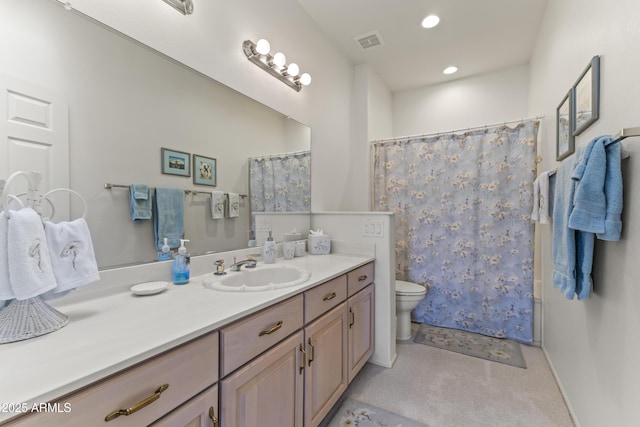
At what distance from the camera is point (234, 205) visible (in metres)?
1.60

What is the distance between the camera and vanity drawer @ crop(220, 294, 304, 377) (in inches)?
33.4

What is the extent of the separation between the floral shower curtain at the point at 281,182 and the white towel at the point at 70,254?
3.03 ft

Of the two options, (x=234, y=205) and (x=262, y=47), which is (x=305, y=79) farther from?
(x=234, y=205)

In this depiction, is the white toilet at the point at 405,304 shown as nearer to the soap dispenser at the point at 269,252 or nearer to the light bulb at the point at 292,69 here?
the soap dispenser at the point at 269,252

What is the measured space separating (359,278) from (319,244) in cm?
44

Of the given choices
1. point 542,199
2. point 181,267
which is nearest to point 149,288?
point 181,267

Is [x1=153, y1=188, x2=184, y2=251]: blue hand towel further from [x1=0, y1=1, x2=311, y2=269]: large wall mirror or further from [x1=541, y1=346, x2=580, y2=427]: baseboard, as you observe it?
[x1=541, y1=346, x2=580, y2=427]: baseboard

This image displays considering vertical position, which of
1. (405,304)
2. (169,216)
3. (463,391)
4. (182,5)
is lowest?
(463,391)

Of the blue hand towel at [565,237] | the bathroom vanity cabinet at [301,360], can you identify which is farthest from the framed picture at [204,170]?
the blue hand towel at [565,237]

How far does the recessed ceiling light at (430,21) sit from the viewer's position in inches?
87.5

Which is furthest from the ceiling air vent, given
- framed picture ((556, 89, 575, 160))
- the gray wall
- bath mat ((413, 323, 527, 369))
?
bath mat ((413, 323, 527, 369))

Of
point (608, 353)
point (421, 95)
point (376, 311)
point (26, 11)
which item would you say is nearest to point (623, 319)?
point (608, 353)

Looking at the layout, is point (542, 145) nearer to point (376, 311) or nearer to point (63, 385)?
point (376, 311)

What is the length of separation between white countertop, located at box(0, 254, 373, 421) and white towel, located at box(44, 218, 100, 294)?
12cm
